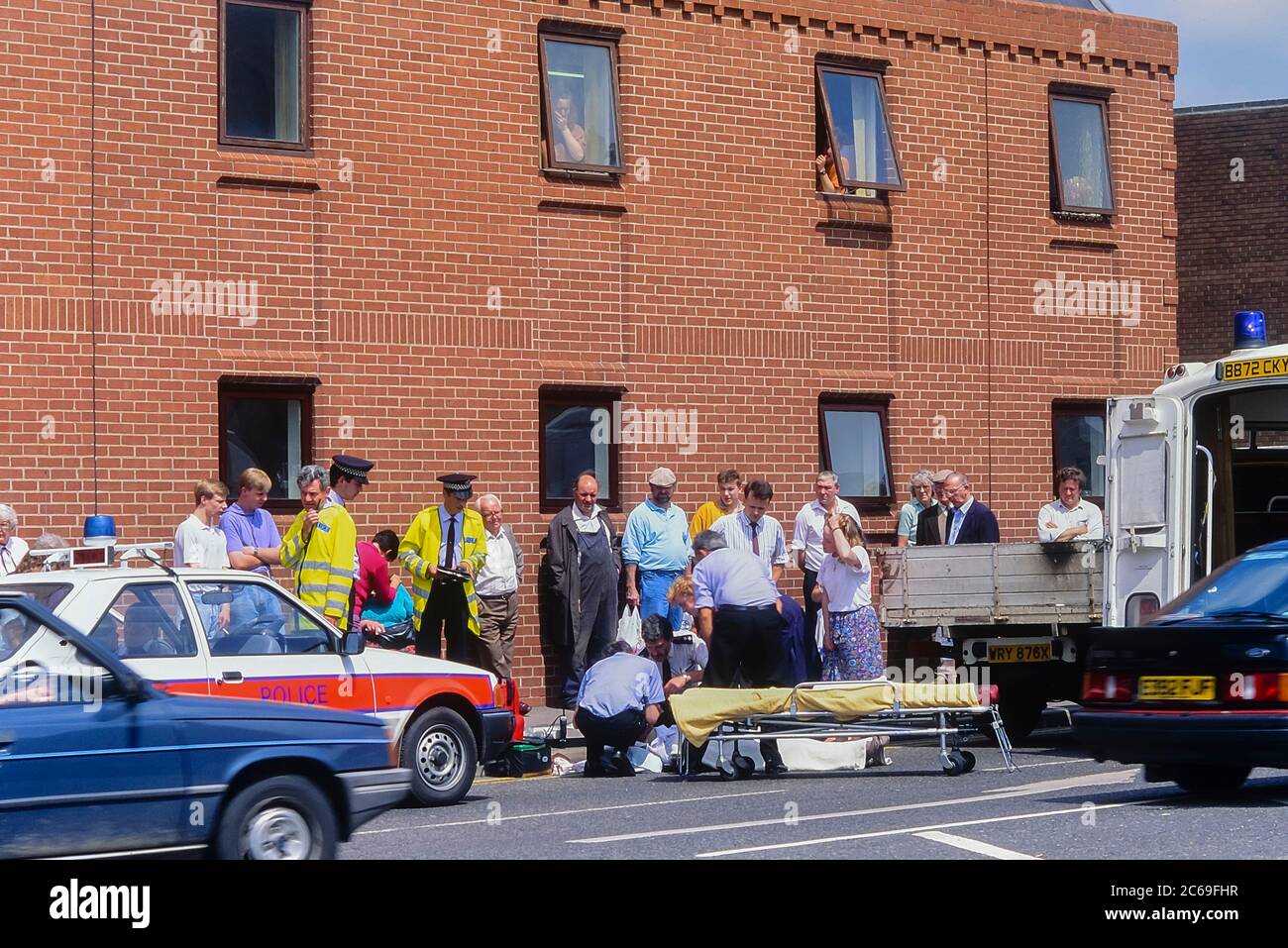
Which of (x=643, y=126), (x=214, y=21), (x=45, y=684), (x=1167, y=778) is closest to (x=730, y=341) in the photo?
(x=643, y=126)

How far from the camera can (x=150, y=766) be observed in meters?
8.39

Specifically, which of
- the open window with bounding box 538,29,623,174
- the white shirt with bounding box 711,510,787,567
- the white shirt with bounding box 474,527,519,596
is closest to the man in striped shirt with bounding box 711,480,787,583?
the white shirt with bounding box 711,510,787,567

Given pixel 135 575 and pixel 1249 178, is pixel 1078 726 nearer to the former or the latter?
pixel 135 575

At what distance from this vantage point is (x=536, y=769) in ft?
48.0

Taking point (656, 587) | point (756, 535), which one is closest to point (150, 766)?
point (756, 535)

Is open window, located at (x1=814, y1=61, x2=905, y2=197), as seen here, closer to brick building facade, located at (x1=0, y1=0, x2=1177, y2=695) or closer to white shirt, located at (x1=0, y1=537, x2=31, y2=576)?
brick building facade, located at (x1=0, y1=0, x2=1177, y2=695)

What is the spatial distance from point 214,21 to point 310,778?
982cm

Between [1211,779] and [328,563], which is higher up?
[328,563]

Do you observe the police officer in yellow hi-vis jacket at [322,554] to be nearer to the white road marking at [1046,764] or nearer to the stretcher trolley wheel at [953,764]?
the stretcher trolley wheel at [953,764]

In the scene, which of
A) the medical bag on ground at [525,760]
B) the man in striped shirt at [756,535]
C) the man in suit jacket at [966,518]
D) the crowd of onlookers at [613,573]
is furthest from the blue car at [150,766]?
the man in suit jacket at [966,518]

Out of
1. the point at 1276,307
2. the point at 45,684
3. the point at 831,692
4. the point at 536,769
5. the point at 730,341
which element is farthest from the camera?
the point at 1276,307

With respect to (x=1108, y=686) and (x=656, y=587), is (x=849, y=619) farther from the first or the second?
(x=1108, y=686)

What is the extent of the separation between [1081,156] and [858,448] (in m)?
4.56

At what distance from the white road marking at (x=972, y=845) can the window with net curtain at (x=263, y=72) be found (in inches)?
378
